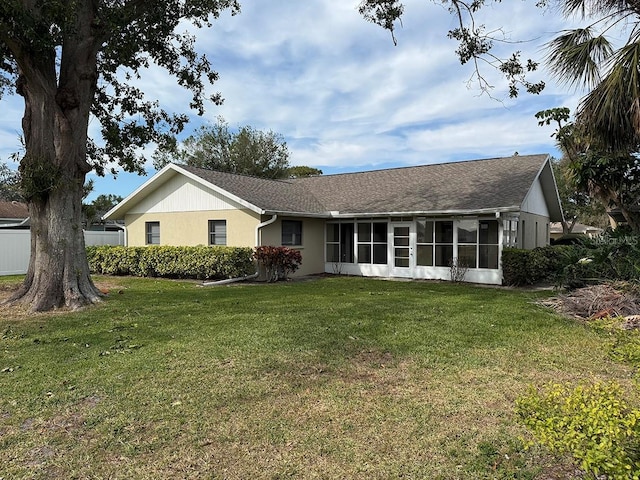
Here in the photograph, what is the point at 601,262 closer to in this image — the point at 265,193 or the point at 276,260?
the point at 276,260

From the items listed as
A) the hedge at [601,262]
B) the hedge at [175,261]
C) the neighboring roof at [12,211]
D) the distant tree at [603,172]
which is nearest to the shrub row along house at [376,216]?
the hedge at [175,261]

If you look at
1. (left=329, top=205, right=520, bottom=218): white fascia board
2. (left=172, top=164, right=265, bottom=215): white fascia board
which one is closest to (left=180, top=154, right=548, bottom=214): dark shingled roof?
(left=329, top=205, right=520, bottom=218): white fascia board

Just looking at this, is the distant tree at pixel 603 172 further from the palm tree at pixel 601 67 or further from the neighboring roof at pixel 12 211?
the neighboring roof at pixel 12 211

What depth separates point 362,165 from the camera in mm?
35000

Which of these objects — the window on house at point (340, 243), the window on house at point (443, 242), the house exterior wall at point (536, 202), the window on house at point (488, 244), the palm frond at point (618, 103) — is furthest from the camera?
the window on house at point (340, 243)

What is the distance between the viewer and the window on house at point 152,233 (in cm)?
1834

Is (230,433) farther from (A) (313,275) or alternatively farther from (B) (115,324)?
(A) (313,275)

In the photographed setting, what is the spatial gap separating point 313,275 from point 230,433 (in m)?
13.3

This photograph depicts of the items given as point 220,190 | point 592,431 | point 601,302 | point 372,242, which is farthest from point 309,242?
point 592,431

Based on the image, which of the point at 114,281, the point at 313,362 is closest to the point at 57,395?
the point at 313,362

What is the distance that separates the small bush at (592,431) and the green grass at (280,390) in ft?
3.11

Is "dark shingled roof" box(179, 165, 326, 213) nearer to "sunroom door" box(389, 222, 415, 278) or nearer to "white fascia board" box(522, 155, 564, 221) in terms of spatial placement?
"sunroom door" box(389, 222, 415, 278)

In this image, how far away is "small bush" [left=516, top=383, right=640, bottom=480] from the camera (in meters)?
1.88

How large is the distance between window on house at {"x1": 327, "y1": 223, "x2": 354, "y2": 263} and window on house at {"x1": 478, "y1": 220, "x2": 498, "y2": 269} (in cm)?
499
